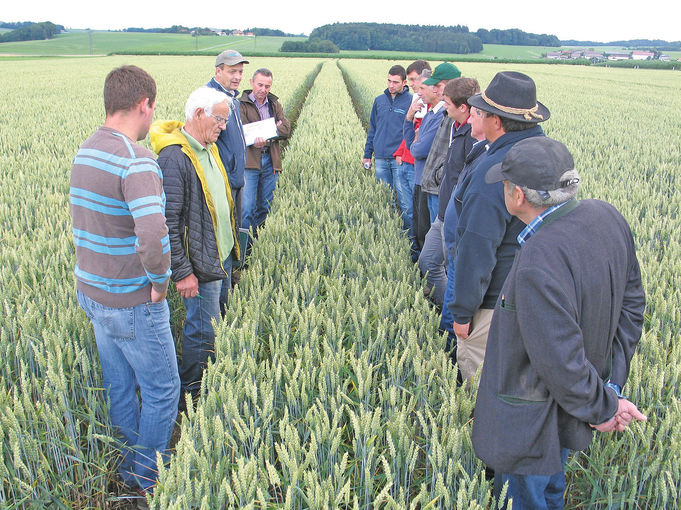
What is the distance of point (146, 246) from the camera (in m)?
2.17

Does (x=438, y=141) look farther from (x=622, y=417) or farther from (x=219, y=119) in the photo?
(x=622, y=417)

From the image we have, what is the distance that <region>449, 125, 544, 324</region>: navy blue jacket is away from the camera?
2486 millimetres

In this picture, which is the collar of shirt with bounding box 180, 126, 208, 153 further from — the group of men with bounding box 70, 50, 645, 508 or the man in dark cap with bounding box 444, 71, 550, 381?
the man in dark cap with bounding box 444, 71, 550, 381

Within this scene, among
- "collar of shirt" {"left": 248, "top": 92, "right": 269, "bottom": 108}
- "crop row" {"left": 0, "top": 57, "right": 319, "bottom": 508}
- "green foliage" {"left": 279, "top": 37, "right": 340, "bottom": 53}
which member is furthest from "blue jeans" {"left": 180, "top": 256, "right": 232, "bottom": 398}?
"green foliage" {"left": 279, "top": 37, "right": 340, "bottom": 53}

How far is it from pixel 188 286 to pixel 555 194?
2073mm

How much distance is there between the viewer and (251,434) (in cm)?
182

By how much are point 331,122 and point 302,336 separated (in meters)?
8.55

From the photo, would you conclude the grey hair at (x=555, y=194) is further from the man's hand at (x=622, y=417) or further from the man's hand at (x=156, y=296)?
the man's hand at (x=156, y=296)

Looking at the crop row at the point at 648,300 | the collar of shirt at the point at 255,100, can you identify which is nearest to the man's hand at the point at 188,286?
the crop row at the point at 648,300

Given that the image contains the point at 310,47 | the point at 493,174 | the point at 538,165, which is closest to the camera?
the point at 538,165

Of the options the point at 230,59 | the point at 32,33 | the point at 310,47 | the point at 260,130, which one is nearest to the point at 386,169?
the point at 260,130

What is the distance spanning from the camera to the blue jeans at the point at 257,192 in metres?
5.85

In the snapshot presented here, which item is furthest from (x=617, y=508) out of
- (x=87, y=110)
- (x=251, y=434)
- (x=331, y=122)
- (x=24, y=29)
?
(x=24, y=29)

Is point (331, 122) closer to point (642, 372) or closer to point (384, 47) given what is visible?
point (642, 372)
